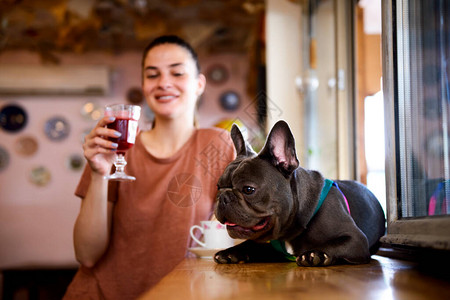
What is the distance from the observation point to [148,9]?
5.11 metres

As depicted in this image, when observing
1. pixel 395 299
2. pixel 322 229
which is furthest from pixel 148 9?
pixel 395 299

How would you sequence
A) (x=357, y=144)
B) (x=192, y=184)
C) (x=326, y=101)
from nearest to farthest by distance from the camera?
1. (x=192, y=184)
2. (x=357, y=144)
3. (x=326, y=101)

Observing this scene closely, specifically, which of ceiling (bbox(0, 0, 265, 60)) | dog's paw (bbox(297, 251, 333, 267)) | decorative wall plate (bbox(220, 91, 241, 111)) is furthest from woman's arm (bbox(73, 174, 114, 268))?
decorative wall plate (bbox(220, 91, 241, 111))

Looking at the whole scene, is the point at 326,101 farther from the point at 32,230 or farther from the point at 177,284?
the point at 32,230

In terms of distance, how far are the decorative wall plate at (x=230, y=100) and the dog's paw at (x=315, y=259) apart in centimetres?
582

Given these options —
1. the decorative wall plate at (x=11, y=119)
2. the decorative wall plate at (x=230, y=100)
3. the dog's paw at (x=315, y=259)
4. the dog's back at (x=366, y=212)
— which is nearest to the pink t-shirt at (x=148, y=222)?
the dog's back at (x=366, y=212)

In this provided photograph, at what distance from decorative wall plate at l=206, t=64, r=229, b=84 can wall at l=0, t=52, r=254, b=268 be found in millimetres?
73

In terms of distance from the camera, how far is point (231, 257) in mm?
1263

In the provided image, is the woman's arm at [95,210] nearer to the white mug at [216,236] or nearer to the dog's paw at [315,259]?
the white mug at [216,236]

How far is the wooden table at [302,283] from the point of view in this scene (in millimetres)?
753

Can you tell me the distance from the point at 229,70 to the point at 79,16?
102 inches

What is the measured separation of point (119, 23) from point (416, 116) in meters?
5.00

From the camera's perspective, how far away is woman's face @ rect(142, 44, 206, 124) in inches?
75.0

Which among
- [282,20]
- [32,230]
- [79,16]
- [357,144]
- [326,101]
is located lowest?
[32,230]
